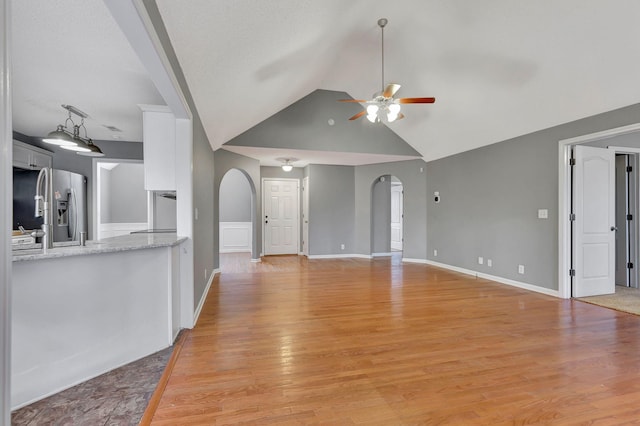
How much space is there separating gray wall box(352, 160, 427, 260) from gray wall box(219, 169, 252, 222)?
11.0 feet

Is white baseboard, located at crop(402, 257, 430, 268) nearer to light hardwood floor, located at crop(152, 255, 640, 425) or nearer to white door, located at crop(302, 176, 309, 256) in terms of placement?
white door, located at crop(302, 176, 309, 256)

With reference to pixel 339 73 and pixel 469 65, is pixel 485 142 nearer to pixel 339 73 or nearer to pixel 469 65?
pixel 469 65

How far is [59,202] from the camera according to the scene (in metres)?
4.52

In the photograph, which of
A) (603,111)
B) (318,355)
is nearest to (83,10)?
(318,355)

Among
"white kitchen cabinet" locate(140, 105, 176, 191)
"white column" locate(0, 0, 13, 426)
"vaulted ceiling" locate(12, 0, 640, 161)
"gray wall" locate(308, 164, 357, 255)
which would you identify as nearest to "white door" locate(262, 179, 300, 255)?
"gray wall" locate(308, 164, 357, 255)

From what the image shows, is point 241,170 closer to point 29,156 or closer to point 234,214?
point 234,214

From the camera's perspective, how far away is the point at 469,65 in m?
3.98

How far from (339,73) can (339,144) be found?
1319 millimetres

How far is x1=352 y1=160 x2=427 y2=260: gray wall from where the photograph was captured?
6836mm

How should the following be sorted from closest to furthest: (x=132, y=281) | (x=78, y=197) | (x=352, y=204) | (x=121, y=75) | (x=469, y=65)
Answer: (x=132, y=281) → (x=121, y=75) → (x=469, y=65) → (x=78, y=197) → (x=352, y=204)

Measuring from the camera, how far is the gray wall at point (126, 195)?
6992 millimetres

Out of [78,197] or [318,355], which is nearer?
[318,355]

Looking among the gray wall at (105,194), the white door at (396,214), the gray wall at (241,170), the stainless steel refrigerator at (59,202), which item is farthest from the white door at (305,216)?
the gray wall at (105,194)

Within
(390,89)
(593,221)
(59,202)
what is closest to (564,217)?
(593,221)
